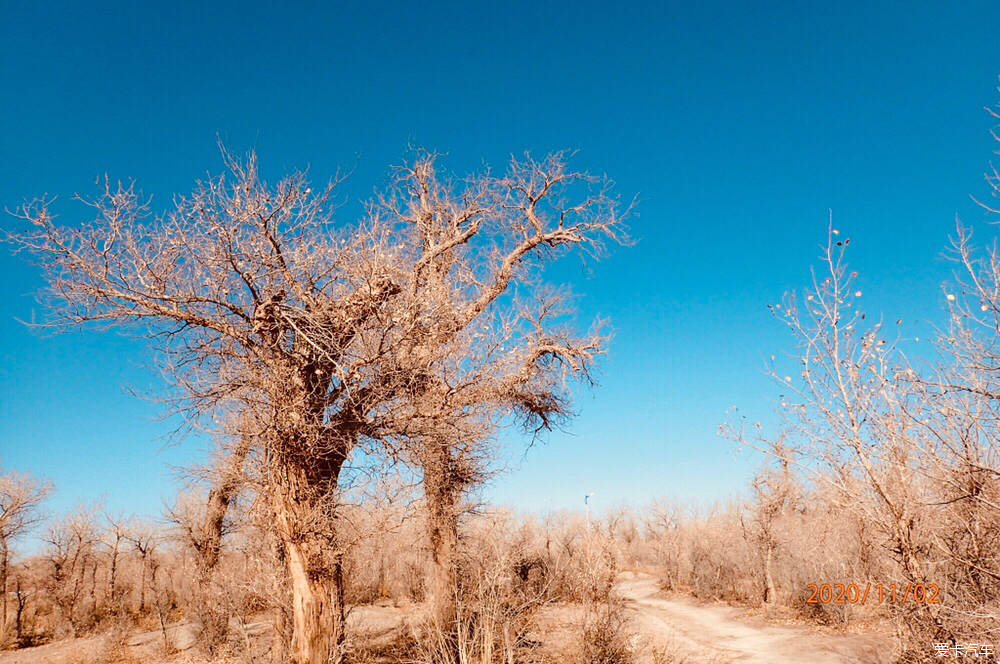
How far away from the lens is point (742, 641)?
15328 mm

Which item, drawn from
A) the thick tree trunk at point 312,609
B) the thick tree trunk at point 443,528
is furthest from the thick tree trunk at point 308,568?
the thick tree trunk at point 443,528

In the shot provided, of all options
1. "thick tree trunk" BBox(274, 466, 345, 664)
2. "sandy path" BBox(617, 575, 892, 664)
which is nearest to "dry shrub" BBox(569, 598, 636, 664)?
"sandy path" BBox(617, 575, 892, 664)

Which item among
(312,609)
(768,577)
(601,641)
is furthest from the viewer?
(768,577)

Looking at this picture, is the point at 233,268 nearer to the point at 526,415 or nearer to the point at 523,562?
the point at 526,415

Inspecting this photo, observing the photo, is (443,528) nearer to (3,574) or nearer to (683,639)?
(683,639)

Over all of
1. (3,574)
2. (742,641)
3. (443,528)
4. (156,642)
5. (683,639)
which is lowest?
(742,641)

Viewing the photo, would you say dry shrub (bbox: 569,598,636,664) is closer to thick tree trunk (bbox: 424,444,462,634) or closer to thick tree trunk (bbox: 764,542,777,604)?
thick tree trunk (bbox: 424,444,462,634)

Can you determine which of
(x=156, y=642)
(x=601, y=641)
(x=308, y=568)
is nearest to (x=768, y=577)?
(x=601, y=641)

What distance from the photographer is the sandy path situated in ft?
41.5

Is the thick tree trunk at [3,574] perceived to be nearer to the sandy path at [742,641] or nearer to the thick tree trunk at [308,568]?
the thick tree trunk at [308,568]

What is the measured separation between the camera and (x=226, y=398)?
289 inches

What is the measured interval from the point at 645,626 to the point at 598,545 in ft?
27.0

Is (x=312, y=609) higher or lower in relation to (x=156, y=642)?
higher

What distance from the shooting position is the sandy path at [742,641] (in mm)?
12656
